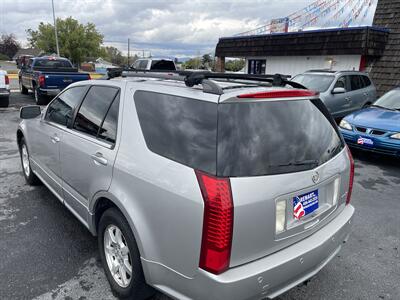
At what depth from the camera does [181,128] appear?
6.86 ft

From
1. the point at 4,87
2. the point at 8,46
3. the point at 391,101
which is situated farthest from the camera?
the point at 8,46

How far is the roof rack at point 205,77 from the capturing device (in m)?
2.14

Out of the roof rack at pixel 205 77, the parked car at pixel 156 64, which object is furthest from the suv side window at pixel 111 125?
the parked car at pixel 156 64

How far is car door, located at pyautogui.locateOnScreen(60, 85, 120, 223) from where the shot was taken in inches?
102

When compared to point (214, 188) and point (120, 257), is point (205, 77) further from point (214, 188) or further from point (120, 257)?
point (120, 257)

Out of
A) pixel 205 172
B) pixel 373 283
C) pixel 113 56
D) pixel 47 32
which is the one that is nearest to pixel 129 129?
pixel 205 172

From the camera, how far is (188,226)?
6.22 feet

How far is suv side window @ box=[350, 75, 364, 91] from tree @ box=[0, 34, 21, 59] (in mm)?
90630

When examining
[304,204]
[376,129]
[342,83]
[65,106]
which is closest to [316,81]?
[342,83]

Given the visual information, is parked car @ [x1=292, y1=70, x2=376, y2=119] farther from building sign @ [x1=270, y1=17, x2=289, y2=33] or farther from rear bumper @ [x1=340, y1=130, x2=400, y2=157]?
building sign @ [x1=270, y1=17, x2=289, y2=33]

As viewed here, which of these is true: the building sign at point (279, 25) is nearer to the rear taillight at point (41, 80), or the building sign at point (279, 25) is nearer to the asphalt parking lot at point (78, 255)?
the rear taillight at point (41, 80)

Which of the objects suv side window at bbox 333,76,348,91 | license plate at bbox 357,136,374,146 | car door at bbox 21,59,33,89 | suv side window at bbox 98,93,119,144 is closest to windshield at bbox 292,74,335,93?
suv side window at bbox 333,76,348,91

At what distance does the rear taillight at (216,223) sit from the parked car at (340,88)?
7626mm

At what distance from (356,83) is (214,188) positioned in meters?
9.74
